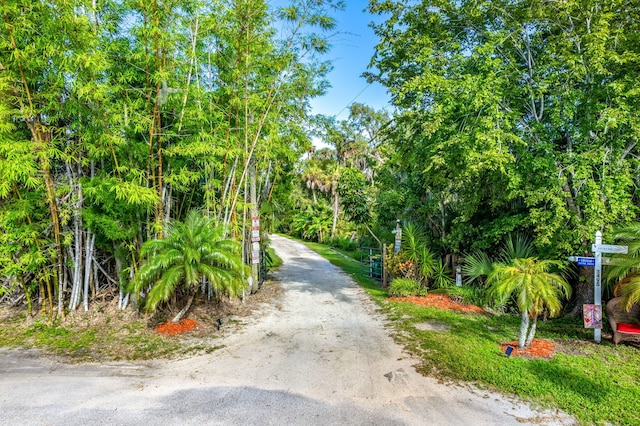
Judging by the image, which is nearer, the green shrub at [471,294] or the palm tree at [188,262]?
the palm tree at [188,262]

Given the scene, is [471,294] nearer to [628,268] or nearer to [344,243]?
[628,268]

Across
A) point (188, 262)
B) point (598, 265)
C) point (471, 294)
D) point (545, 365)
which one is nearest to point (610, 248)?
point (598, 265)

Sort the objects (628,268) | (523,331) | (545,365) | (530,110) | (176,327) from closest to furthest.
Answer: (545,365) < (523,331) < (628,268) < (176,327) < (530,110)

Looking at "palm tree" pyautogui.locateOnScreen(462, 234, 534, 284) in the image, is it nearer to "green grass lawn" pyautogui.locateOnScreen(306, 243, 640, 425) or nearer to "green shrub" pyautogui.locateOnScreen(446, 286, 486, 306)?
"green shrub" pyautogui.locateOnScreen(446, 286, 486, 306)

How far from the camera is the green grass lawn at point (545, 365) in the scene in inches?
133

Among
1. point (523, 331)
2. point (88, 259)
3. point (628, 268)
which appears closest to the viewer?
point (523, 331)

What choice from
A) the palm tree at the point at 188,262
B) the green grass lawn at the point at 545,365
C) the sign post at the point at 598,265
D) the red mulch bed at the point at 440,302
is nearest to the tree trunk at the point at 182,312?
the palm tree at the point at 188,262

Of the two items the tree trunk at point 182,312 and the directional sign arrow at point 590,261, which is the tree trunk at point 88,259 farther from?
the directional sign arrow at point 590,261

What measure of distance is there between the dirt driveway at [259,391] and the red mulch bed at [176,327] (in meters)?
0.72

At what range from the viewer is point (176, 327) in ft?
18.0

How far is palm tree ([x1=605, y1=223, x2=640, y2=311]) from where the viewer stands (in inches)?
174

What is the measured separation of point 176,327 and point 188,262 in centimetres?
117

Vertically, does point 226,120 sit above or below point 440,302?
above

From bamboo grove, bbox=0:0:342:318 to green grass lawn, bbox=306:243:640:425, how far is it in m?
4.39
